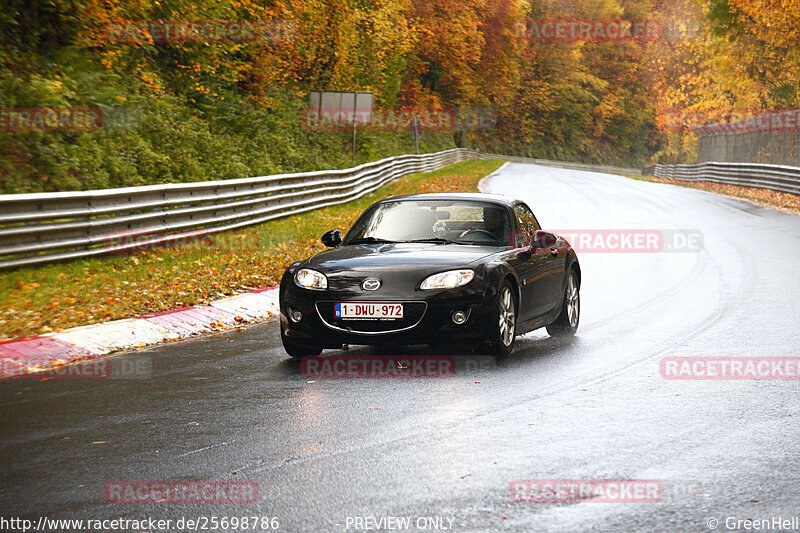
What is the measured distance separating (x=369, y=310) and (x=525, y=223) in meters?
2.59

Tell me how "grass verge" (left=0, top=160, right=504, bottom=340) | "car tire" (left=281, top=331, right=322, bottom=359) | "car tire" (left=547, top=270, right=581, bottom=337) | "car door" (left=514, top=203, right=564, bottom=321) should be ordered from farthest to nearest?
"grass verge" (left=0, top=160, right=504, bottom=340)
"car tire" (left=547, top=270, right=581, bottom=337)
"car door" (left=514, top=203, right=564, bottom=321)
"car tire" (left=281, top=331, right=322, bottom=359)

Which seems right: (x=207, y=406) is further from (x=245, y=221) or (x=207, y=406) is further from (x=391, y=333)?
(x=245, y=221)

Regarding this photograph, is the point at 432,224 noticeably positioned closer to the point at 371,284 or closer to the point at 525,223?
the point at 525,223

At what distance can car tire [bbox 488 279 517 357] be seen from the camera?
29.3 feet

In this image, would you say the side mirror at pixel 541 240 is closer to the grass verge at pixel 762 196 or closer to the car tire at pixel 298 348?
the car tire at pixel 298 348

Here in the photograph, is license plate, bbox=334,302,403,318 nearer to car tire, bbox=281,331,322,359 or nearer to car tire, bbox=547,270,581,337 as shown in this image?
car tire, bbox=281,331,322,359

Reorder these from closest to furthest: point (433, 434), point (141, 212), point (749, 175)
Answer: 1. point (433, 434)
2. point (141, 212)
3. point (749, 175)

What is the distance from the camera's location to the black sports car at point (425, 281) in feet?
28.6

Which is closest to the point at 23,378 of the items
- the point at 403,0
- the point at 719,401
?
the point at 719,401

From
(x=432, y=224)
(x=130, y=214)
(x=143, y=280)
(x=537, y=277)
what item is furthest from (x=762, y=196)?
(x=432, y=224)

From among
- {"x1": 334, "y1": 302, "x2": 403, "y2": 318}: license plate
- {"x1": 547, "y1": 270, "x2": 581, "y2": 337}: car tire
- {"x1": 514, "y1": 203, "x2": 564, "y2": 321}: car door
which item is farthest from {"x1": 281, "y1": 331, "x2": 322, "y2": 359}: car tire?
{"x1": 547, "y1": 270, "x2": 581, "y2": 337}: car tire

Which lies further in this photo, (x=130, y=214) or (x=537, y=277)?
(x=130, y=214)

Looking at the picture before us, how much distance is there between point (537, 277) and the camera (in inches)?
400

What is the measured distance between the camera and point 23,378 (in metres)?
8.62
